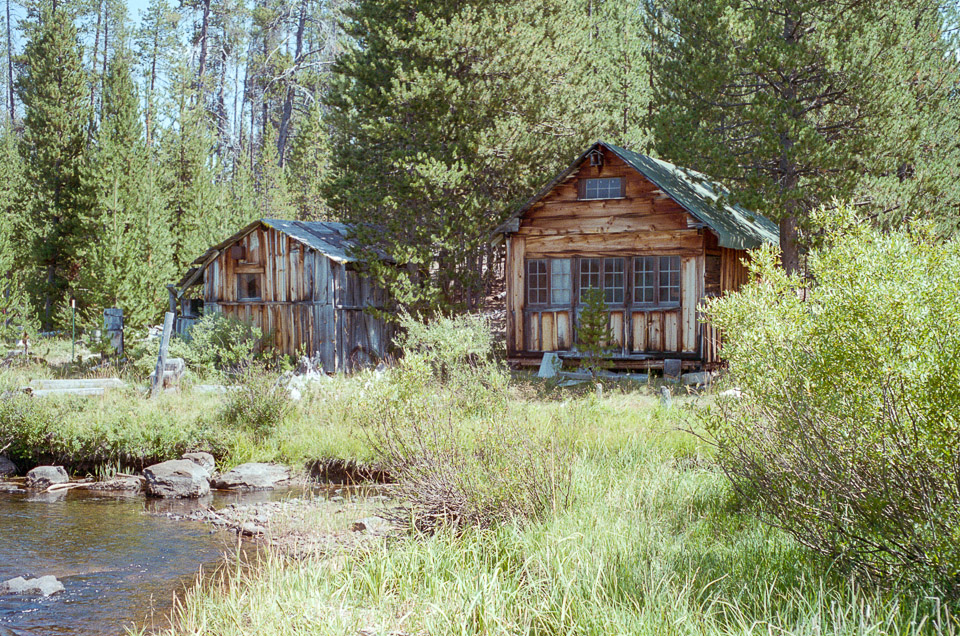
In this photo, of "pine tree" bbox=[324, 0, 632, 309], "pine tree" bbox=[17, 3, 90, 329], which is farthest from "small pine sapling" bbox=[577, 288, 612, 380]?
"pine tree" bbox=[17, 3, 90, 329]

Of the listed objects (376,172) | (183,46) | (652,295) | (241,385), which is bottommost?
(241,385)

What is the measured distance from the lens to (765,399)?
5648mm

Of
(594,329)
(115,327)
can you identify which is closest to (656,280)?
(594,329)

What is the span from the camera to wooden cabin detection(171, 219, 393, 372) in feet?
60.0

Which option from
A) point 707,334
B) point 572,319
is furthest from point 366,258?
point 707,334

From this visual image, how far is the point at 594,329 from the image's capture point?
15.2m

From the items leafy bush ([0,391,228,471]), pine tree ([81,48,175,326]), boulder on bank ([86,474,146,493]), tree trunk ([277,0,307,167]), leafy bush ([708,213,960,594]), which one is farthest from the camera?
tree trunk ([277,0,307,167])

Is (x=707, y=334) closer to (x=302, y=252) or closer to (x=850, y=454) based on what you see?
(x=302, y=252)

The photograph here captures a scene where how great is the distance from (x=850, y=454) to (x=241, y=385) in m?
10.3

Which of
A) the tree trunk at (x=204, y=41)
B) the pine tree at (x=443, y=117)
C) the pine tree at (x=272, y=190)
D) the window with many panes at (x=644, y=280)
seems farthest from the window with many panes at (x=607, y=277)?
the tree trunk at (x=204, y=41)

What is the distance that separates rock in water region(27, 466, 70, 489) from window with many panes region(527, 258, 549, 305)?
9.40 meters

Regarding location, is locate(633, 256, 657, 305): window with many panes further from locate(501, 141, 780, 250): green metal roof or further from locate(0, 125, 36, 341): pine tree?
locate(0, 125, 36, 341): pine tree

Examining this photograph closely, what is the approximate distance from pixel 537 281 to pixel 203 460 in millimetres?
7980

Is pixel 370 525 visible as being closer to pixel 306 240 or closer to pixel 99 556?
pixel 99 556
